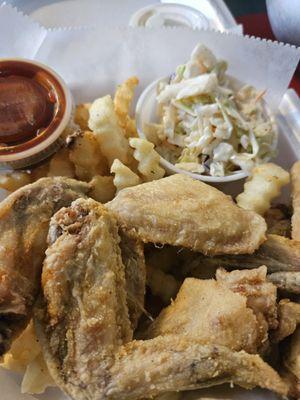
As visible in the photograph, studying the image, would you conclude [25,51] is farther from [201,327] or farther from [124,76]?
[201,327]

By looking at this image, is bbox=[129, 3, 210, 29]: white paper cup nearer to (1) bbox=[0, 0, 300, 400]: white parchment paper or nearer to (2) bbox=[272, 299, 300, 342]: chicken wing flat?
(1) bbox=[0, 0, 300, 400]: white parchment paper

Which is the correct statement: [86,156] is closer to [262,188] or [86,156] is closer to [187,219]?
[187,219]

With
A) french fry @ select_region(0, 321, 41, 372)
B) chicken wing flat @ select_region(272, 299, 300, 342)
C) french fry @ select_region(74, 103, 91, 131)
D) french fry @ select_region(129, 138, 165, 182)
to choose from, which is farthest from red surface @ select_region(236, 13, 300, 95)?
french fry @ select_region(0, 321, 41, 372)

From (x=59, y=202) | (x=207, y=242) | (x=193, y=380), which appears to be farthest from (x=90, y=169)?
(x=193, y=380)

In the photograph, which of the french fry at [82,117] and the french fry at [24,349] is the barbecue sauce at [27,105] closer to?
the french fry at [82,117]

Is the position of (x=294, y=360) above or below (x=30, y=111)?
below

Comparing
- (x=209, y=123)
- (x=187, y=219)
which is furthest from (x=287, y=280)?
(x=209, y=123)

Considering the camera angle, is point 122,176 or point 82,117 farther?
point 82,117

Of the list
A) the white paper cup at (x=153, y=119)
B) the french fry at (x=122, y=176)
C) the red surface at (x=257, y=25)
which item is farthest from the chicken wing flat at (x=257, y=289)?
the red surface at (x=257, y=25)
